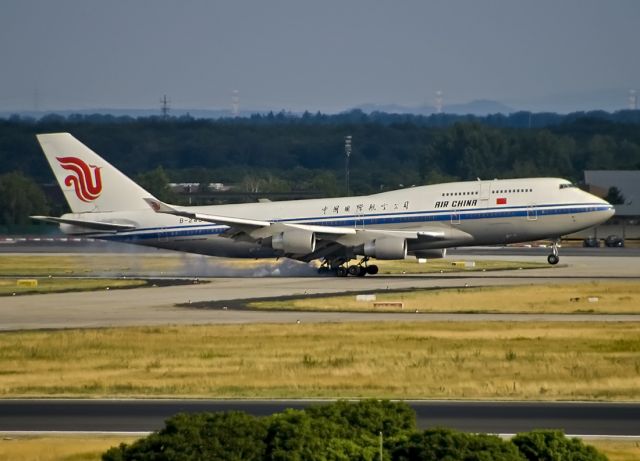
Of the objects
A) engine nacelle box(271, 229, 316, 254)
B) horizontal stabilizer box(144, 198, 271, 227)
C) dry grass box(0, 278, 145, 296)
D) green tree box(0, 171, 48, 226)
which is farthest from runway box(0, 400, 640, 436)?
green tree box(0, 171, 48, 226)

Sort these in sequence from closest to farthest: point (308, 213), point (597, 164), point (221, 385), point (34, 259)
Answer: point (221, 385) < point (308, 213) < point (34, 259) < point (597, 164)

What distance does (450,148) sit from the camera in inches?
6540

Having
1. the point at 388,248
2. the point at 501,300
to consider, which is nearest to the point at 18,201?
the point at 388,248

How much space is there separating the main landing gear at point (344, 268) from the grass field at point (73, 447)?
4218cm

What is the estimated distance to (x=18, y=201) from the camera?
119125 mm

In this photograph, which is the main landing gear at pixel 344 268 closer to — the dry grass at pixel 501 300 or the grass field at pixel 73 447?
the dry grass at pixel 501 300

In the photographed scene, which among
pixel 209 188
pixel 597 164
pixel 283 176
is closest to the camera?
pixel 209 188

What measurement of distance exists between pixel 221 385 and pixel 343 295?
2366cm

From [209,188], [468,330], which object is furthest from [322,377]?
[209,188]

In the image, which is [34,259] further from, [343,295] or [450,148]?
[450,148]

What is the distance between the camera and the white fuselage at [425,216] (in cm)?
6328

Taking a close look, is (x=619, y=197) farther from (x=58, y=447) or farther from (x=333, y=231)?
(x=58, y=447)

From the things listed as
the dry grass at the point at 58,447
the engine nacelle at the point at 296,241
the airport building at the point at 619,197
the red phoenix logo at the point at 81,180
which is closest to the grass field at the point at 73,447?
the dry grass at the point at 58,447

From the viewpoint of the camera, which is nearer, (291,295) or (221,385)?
(221,385)
